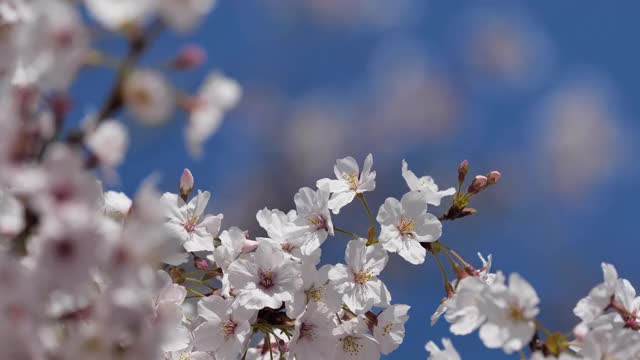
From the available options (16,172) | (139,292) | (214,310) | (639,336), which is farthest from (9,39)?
(639,336)

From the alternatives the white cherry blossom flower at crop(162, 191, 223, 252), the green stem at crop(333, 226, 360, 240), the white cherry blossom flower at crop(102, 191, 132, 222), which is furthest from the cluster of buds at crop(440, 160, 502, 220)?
the white cherry blossom flower at crop(102, 191, 132, 222)

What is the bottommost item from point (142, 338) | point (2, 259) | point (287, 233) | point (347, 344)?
point (142, 338)

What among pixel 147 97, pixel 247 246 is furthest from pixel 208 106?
pixel 247 246

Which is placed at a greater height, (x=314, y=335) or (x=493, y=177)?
(x=493, y=177)

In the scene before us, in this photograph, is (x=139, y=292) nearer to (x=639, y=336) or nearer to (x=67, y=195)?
(x=67, y=195)

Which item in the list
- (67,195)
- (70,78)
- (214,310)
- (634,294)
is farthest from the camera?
(214,310)

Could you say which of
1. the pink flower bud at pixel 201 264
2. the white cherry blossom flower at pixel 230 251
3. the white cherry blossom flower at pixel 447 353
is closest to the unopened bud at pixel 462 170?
the white cherry blossom flower at pixel 447 353

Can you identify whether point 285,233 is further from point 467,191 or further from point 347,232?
point 467,191
